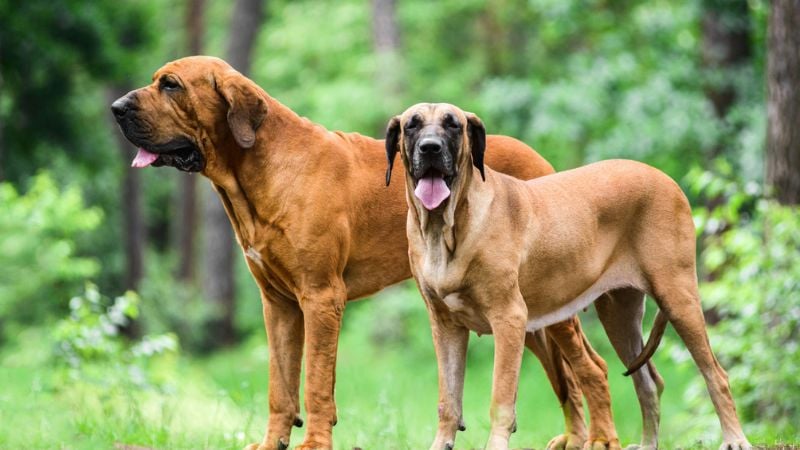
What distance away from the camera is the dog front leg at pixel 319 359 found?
6.43 m

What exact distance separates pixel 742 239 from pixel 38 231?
877 centimetres

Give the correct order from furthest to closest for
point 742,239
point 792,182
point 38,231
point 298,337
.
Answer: point 38,231
point 792,182
point 742,239
point 298,337

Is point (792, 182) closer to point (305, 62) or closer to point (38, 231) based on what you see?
point (38, 231)

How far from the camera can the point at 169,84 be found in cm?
641

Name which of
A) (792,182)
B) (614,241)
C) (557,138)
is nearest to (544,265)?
(614,241)

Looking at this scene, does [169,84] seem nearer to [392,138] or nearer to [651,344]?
[392,138]

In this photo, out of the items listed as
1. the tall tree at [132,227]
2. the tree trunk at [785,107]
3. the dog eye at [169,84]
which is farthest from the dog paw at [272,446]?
the tall tree at [132,227]

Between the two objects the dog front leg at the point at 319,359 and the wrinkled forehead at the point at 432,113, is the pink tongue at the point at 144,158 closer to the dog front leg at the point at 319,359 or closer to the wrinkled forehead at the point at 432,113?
the dog front leg at the point at 319,359

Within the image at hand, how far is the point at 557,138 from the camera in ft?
59.4

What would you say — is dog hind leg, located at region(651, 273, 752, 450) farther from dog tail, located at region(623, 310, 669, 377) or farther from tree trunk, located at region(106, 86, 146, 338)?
tree trunk, located at region(106, 86, 146, 338)

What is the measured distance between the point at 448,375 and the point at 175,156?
191 centimetres

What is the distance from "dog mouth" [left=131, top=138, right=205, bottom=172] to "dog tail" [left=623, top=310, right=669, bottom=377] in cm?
268

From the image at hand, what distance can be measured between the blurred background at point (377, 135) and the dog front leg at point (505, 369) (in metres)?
1.43

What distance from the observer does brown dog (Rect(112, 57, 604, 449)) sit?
21.0 ft
